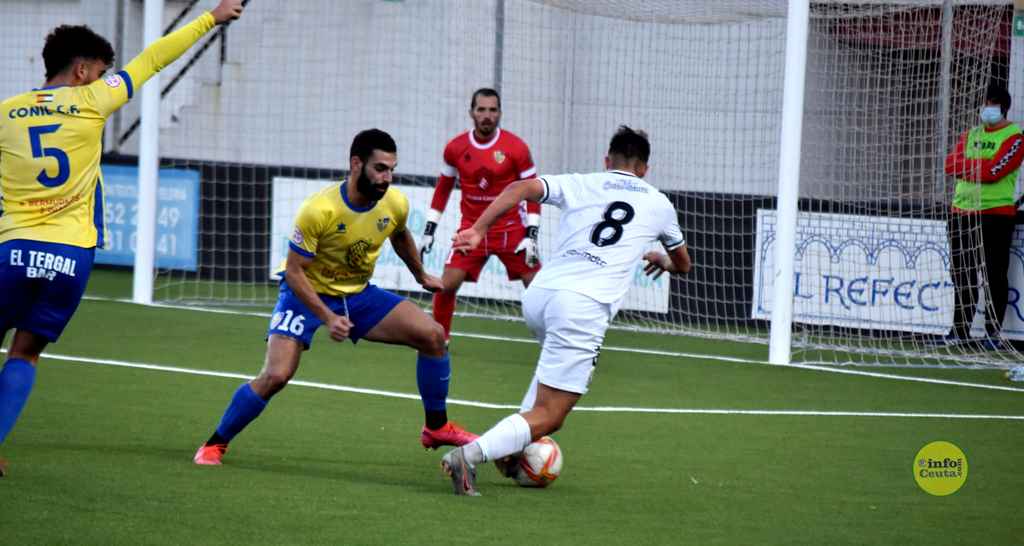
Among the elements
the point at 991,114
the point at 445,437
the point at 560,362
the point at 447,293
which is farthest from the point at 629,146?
the point at 991,114

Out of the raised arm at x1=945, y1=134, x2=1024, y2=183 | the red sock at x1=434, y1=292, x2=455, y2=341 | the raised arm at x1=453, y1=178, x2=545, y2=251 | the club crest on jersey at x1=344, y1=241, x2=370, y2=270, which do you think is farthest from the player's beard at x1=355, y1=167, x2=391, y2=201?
the raised arm at x1=945, y1=134, x2=1024, y2=183

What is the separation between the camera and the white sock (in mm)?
6637

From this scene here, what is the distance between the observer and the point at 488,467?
7.74 metres

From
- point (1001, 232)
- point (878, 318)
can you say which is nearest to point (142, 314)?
point (878, 318)

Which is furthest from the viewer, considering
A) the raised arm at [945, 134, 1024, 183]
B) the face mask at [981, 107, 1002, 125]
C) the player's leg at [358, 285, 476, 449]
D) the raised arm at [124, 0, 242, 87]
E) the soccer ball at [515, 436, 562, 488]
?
the raised arm at [945, 134, 1024, 183]

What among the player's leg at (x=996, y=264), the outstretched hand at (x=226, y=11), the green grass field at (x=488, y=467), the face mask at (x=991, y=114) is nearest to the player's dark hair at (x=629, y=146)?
the green grass field at (x=488, y=467)

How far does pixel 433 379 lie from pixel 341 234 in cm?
91

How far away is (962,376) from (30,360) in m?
7.93

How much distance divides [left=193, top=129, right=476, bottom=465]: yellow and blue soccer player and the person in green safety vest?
22.8 ft

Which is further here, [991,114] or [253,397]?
[991,114]

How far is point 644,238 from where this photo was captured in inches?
277

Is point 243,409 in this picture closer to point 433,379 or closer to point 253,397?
point 253,397

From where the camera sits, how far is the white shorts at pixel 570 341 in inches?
269

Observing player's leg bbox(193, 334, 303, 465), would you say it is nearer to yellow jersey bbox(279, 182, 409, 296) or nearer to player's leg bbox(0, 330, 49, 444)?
yellow jersey bbox(279, 182, 409, 296)
